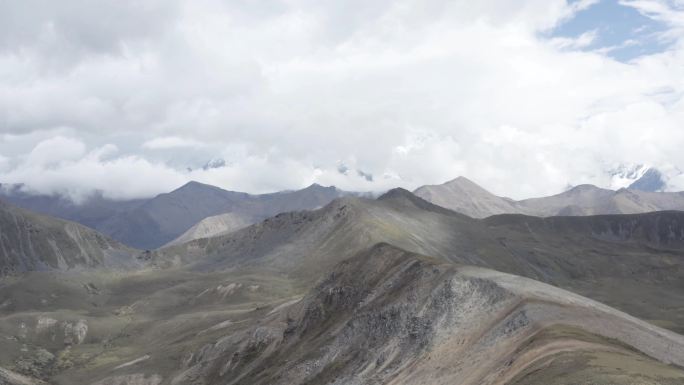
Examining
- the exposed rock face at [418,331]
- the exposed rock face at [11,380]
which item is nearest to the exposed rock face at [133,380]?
the exposed rock face at [418,331]

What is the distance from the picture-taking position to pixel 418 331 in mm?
79875

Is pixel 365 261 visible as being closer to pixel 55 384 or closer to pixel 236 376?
pixel 236 376

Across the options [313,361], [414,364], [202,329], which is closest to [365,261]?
[313,361]

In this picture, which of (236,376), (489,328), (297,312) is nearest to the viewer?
(489,328)

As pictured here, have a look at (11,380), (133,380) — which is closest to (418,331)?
(133,380)

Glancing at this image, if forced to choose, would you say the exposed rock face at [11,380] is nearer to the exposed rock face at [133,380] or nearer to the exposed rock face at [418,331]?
the exposed rock face at [133,380]

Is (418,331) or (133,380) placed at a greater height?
(418,331)

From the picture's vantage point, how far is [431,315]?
81375 mm

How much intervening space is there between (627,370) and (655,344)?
24.4 m

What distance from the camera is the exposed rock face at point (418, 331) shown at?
216ft

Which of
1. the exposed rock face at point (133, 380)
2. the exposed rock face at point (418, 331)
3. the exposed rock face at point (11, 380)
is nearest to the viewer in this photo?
the exposed rock face at point (418, 331)

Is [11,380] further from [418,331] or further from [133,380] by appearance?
[418,331]

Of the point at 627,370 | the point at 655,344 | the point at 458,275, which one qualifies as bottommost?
the point at 655,344

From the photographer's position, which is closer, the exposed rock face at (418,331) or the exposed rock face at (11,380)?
the exposed rock face at (418,331)
